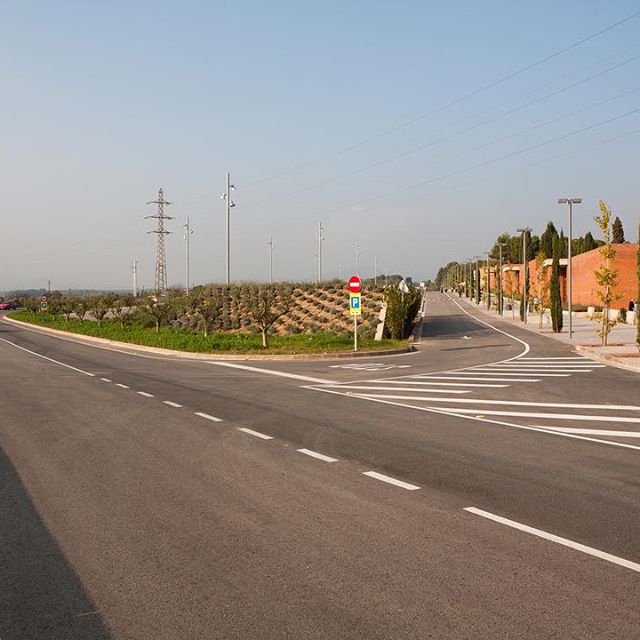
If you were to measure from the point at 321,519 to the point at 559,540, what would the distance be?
2174 millimetres

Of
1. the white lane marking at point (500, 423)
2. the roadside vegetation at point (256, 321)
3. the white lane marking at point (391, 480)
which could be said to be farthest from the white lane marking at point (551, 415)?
the roadside vegetation at point (256, 321)

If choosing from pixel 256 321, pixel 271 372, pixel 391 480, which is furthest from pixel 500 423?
pixel 256 321

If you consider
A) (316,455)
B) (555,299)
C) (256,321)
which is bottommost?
(316,455)

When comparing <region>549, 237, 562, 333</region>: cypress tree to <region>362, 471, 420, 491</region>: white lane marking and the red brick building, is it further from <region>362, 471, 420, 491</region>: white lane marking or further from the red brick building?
<region>362, 471, 420, 491</region>: white lane marking

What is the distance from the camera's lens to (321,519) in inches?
243

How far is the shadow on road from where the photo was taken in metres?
4.12

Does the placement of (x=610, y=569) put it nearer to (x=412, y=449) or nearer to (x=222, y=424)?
(x=412, y=449)

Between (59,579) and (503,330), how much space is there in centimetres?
4123

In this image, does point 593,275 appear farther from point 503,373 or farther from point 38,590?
point 38,590

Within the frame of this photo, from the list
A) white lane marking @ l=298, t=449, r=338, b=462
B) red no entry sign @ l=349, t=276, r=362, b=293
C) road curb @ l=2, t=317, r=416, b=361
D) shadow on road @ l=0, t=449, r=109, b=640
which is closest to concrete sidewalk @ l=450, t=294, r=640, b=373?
road curb @ l=2, t=317, r=416, b=361

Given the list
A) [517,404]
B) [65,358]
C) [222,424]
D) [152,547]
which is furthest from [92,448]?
[65,358]

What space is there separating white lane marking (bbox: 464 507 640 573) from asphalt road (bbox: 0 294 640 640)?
0.03 meters

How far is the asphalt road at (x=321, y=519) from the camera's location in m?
4.27

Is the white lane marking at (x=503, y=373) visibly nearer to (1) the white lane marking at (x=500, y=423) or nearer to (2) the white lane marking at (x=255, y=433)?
(1) the white lane marking at (x=500, y=423)
